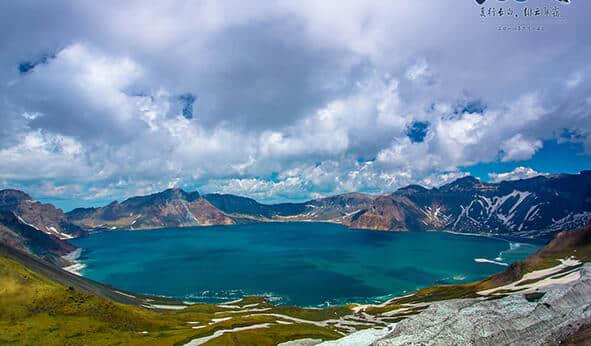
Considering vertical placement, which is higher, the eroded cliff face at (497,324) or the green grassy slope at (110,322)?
the eroded cliff face at (497,324)

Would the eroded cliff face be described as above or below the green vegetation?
above

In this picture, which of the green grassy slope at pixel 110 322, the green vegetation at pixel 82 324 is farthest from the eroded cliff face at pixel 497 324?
the green grassy slope at pixel 110 322

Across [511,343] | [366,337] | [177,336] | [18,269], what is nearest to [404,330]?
[366,337]

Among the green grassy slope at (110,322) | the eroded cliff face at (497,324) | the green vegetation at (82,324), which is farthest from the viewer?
the green grassy slope at (110,322)

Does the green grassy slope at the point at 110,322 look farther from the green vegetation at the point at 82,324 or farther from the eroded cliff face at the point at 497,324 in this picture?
the eroded cliff face at the point at 497,324

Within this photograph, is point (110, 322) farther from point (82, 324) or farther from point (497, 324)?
point (497, 324)

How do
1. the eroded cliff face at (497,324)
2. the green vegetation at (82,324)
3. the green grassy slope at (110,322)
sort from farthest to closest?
the green grassy slope at (110,322)
the green vegetation at (82,324)
the eroded cliff face at (497,324)

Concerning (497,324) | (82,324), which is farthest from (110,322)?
(497,324)

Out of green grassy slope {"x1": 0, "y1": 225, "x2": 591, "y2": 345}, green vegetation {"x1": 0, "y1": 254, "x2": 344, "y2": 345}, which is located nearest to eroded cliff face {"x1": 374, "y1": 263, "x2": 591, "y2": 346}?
green vegetation {"x1": 0, "y1": 254, "x2": 344, "y2": 345}

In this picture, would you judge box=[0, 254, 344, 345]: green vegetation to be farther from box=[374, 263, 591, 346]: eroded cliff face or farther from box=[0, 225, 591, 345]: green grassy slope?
box=[374, 263, 591, 346]: eroded cliff face
